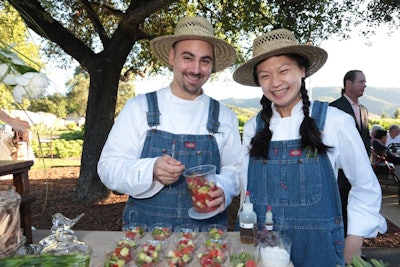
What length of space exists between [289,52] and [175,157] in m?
0.82

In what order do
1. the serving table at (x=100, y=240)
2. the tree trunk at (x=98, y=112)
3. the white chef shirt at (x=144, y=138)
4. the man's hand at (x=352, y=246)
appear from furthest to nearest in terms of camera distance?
the tree trunk at (x=98, y=112) → the white chef shirt at (x=144, y=138) → the man's hand at (x=352, y=246) → the serving table at (x=100, y=240)

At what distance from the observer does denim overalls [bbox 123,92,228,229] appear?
2.06 m

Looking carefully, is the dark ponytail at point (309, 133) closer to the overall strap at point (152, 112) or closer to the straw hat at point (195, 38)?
the straw hat at point (195, 38)

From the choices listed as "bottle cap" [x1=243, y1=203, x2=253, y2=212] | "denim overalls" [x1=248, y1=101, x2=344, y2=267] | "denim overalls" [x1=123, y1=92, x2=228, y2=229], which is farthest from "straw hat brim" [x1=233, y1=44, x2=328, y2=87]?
"bottle cap" [x1=243, y1=203, x2=253, y2=212]

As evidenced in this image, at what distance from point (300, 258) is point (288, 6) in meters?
5.20

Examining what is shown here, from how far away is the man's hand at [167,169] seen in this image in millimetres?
1757

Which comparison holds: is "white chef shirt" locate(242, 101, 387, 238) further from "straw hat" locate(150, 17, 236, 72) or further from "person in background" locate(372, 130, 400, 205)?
"person in background" locate(372, 130, 400, 205)

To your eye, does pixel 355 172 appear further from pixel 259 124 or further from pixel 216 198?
pixel 216 198

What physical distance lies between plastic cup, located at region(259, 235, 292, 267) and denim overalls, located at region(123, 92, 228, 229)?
78cm

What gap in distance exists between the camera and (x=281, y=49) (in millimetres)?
1789

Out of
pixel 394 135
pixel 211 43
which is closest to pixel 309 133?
pixel 211 43

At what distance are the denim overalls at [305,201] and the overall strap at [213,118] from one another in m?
0.40

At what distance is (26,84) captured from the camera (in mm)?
823

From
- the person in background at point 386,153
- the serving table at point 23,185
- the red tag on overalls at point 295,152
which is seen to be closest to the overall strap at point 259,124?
the red tag on overalls at point 295,152
